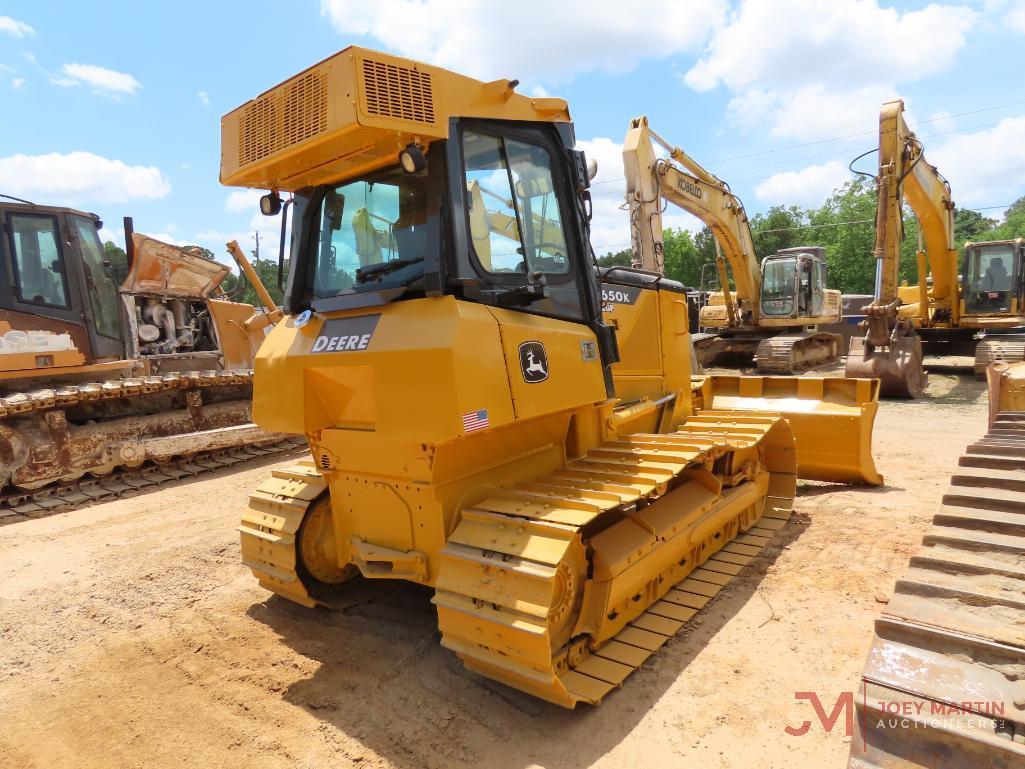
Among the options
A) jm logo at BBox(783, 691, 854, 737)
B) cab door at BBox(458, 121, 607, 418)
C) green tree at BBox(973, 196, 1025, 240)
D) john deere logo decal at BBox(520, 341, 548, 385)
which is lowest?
jm logo at BBox(783, 691, 854, 737)

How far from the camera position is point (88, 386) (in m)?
7.33

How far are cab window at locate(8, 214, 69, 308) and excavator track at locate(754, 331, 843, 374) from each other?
12835mm

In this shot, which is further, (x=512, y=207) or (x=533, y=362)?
(x=512, y=207)

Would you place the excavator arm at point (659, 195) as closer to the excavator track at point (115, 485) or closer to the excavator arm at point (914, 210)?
the excavator arm at point (914, 210)

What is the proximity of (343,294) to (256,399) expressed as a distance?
80 centimetres

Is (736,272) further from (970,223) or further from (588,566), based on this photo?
(970,223)

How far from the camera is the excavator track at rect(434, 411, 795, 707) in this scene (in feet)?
8.69

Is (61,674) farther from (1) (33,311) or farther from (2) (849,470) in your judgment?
(2) (849,470)

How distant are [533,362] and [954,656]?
6.48ft

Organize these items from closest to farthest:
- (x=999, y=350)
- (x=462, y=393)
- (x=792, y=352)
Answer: (x=462, y=393) → (x=999, y=350) → (x=792, y=352)

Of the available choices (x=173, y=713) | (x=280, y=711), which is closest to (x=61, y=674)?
(x=173, y=713)

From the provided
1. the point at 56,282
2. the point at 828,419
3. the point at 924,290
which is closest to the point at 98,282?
the point at 56,282

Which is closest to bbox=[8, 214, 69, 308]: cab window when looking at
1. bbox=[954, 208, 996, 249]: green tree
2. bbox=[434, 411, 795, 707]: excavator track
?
bbox=[434, 411, 795, 707]: excavator track

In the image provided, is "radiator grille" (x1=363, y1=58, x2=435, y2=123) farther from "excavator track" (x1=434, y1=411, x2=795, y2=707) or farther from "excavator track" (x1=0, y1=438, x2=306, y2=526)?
"excavator track" (x1=0, y1=438, x2=306, y2=526)
